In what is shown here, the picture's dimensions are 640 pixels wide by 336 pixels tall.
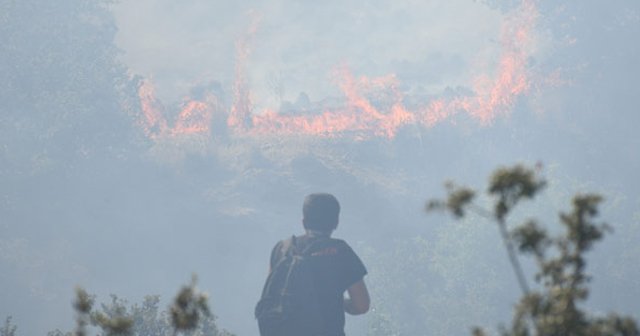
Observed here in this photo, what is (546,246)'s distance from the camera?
2469mm

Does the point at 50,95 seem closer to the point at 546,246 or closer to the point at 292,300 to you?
the point at 292,300

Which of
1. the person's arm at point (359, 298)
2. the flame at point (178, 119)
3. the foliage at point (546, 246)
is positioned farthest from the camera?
the flame at point (178, 119)

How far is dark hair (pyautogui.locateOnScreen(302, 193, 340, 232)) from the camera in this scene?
7.52 m

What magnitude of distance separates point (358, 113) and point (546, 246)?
96.5 feet

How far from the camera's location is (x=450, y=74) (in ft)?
185

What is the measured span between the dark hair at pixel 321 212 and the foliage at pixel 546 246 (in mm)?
4967

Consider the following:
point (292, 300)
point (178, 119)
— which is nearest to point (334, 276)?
point (292, 300)

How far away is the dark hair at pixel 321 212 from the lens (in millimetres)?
7523

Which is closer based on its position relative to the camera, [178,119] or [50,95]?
[50,95]

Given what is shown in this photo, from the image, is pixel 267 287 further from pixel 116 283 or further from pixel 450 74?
pixel 450 74

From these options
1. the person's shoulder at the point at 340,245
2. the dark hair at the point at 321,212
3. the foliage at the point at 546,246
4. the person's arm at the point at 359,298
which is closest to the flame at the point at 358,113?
the dark hair at the point at 321,212

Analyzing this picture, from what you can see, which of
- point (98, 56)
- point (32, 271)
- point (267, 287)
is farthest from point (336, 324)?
point (98, 56)

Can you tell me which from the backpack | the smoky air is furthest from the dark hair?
the smoky air

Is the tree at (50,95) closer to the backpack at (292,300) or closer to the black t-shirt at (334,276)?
the backpack at (292,300)
